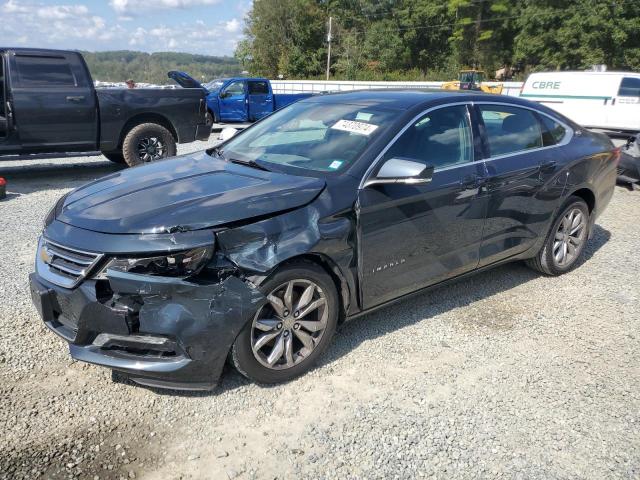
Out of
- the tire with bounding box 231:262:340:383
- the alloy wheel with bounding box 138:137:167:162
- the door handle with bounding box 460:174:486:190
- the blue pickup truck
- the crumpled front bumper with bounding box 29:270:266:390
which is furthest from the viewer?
the blue pickup truck

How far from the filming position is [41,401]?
2891 millimetres

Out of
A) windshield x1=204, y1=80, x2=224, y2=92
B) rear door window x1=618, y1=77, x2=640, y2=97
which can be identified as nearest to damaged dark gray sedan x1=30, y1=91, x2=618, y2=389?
rear door window x1=618, y1=77, x2=640, y2=97

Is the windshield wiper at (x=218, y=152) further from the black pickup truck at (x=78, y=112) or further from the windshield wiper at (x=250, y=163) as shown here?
the black pickup truck at (x=78, y=112)

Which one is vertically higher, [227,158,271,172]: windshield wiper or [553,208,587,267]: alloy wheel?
[227,158,271,172]: windshield wiper

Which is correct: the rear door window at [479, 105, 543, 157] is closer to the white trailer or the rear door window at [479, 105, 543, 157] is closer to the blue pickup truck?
the white trailer

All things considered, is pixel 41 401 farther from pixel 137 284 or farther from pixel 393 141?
pixel 393 141

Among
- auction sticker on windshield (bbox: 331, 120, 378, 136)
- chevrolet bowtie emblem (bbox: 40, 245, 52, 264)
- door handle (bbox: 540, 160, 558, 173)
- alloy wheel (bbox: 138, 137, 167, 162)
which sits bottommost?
alloy wheel (bbox: 138, 137, 167, 162)

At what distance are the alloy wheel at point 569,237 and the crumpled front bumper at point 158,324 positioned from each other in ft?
10.6

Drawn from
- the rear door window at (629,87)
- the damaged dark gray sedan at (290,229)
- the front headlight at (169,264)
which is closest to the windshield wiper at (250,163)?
the damaged dark gray sedan at (290,229)

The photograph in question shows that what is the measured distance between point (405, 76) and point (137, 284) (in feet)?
172

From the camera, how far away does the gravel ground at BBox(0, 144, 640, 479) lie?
98.5 inches

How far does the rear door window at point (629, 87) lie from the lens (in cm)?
1245

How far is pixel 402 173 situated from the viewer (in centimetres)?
317

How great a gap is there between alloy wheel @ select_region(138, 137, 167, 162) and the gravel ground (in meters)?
5.18
